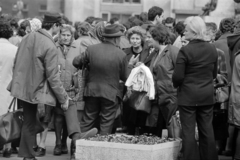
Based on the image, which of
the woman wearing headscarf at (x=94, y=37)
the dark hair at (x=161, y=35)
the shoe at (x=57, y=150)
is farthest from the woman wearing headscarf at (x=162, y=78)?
the shoe at (x=57, y=150)

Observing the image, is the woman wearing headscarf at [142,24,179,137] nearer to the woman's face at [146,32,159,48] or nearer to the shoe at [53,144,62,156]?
the woman's face at [146,32,159,48]

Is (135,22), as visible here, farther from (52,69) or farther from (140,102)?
(52,69)

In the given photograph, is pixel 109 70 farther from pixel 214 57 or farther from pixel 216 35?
pixel 216 35

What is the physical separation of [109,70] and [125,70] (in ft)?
0.86

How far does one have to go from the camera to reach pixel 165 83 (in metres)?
11.4

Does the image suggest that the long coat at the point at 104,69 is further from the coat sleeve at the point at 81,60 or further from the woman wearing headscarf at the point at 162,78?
the woman wearing headscarf at the point at 162,78

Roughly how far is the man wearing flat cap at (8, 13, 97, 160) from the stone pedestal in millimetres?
713

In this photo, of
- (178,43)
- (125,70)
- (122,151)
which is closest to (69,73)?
(125,70)

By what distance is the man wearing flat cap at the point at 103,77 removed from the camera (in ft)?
37.1

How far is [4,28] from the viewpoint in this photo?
11836 millimetres

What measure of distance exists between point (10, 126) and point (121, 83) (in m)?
1.84

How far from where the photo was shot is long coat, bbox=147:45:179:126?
11383 mm

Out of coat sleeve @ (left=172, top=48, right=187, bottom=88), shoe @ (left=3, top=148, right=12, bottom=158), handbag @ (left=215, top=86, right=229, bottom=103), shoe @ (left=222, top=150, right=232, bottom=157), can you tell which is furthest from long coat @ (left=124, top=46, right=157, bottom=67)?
shoe @ (left=3, top=148, right=12, bottom=158)

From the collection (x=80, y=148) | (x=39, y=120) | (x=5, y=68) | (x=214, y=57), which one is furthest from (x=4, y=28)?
(x=214, y=57)
